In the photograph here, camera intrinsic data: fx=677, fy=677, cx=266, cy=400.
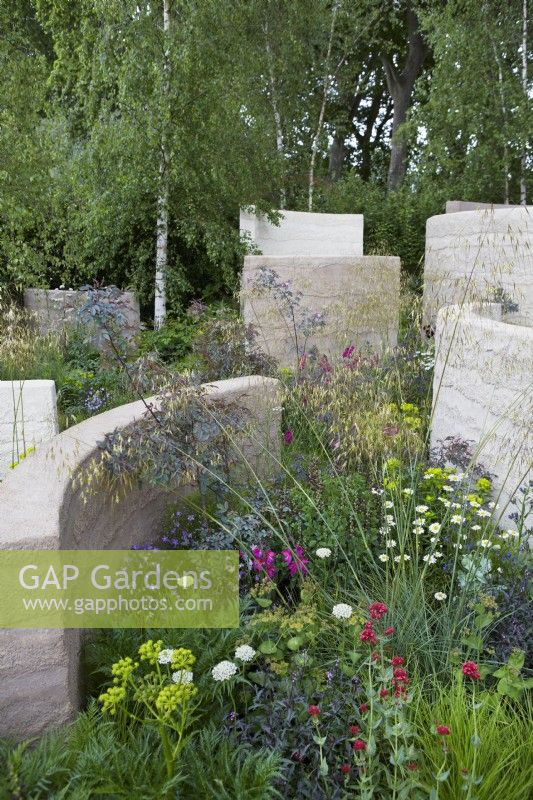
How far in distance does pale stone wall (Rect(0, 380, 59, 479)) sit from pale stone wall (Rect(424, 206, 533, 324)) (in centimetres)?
250

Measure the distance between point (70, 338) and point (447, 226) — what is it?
3793 mm

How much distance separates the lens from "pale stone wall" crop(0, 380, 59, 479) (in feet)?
10.9

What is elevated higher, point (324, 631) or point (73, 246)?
point (73, 246)

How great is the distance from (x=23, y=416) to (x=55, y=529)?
1.58 meters

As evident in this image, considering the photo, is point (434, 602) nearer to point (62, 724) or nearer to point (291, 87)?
point (62, 724)

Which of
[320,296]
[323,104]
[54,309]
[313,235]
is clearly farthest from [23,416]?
[323,104]

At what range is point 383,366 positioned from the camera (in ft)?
13.5

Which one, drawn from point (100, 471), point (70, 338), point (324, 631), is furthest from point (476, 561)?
point (70, 338)

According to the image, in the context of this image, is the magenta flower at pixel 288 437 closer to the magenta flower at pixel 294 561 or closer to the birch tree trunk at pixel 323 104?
the magenta flower at pixel 294 561

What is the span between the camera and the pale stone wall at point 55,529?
1842mm

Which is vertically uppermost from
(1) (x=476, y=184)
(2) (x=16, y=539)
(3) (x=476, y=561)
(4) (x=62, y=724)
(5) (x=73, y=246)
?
(1) (x=476, y=184)

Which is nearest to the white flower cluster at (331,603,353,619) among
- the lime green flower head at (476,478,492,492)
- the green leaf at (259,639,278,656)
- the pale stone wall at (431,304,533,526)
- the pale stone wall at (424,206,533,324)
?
the green leaf at (259,639,278,656)

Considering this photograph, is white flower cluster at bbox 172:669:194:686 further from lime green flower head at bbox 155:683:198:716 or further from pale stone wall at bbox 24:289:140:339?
pale stone wall at bbox 24:289:140:339

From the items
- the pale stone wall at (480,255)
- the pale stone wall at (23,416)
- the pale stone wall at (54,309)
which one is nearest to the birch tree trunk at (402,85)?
the pale stone wall at (480,255)
